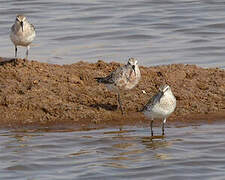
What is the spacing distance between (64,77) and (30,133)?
1.78 meters

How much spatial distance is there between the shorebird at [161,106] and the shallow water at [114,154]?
371 millimetres

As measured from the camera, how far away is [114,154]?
1109 centimetres

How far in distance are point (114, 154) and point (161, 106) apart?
1.21 meters

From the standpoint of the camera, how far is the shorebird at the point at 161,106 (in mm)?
11727

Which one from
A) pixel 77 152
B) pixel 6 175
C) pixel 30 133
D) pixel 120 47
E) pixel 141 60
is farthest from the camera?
pixel 120 47

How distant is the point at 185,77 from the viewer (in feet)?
45.4

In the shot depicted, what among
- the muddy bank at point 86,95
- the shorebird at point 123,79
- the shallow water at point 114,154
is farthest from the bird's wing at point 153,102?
the shorebird at point 123,79

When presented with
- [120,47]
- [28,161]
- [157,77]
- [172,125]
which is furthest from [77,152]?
[120,47]

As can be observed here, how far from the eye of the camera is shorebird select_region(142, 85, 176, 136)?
11.7 m

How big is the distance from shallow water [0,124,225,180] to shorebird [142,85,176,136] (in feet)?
1.22

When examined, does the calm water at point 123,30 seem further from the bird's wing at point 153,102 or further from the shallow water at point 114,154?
the shallow water at point 114,154

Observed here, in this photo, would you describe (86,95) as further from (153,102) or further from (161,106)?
(161,106)

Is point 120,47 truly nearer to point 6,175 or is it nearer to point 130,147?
point 130,147

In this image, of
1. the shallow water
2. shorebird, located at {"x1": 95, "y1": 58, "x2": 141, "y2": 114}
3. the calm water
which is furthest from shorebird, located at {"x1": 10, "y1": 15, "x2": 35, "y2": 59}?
the shallow water
